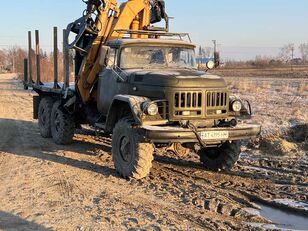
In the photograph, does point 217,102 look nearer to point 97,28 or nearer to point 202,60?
point 202,60

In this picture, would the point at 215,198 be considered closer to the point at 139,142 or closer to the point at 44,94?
the point at 139,142

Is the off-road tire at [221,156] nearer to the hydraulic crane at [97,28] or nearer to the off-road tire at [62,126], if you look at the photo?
the hydraulic crane at [97,28]

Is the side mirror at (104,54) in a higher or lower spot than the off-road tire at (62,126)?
higher

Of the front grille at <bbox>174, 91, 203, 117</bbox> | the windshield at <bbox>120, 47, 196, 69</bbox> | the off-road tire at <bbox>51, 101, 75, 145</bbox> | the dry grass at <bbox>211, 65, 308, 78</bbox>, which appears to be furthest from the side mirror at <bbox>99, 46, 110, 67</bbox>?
the dry grass at <bbox>211, 65, 308, 78</bbox>

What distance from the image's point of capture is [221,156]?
30.3ft

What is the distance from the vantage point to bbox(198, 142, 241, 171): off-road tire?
9047mm

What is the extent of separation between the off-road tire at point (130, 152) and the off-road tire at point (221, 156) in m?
1.62

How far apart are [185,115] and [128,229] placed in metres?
2.95

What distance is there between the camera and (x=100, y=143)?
483 inches

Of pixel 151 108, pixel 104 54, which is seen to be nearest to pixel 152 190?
pixel 151 108

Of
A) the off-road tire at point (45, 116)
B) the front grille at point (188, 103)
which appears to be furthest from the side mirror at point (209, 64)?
the off-road tire at point (45, 116)

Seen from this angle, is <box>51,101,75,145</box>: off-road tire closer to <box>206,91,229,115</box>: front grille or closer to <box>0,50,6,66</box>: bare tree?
<box>206,91,229,115</box>: front grille

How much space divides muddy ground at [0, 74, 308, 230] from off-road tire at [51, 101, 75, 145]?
0.27 meters

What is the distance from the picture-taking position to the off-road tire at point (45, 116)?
13016 mm
